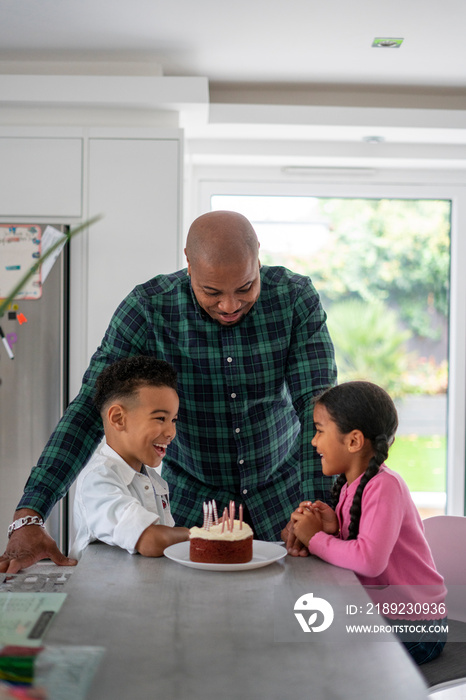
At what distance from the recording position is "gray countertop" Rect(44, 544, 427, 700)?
0.73 meters

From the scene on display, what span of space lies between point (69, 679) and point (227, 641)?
19 cm

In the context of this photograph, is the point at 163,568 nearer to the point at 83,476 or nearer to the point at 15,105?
the point at 83,476

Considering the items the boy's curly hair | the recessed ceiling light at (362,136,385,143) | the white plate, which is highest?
the recessed ceiling light at (362,136,385,143)

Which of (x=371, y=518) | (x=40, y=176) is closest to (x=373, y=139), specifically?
(x=40, y=176)

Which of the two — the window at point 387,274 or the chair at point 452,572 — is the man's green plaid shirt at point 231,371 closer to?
the chair at point 452,572

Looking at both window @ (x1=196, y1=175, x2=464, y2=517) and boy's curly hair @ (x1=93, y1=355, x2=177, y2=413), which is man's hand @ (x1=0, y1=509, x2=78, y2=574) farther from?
window @ (x1=196, y1=175, x2=464, y2=517)

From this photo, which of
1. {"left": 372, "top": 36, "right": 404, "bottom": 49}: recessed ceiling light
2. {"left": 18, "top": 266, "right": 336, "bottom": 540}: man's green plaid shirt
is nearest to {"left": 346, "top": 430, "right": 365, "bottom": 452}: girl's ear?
{"left": 18, "top": 266, "right": 336, "bottom": 540}: man's green plaid shirt

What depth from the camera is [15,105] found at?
327 cm

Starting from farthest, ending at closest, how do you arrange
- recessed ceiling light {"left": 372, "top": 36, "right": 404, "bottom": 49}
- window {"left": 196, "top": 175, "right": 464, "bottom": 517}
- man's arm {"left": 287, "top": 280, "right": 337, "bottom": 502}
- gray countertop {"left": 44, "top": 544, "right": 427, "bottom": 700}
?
1. window {"left": 196, "top": 175, "right": 464, "bottom": 517}
2. recessed ceiling light {"left": 372, "top": 36, "right": 404, "bottom": 49}
3. man's arm {"left": 287, "top": 280, "right": 337, "bottom": 502}
4. gray countertop {"left": 44, "top": 544, "right": 427, "bottom": 700}

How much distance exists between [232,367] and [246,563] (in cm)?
71

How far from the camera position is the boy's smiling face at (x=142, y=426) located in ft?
4.99

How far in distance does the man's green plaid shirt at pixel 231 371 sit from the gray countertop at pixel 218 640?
70cm

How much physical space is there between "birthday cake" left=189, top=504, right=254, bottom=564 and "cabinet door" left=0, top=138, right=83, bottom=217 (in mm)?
2392

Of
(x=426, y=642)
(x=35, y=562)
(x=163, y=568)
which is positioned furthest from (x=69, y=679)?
(x=426, y=642)
